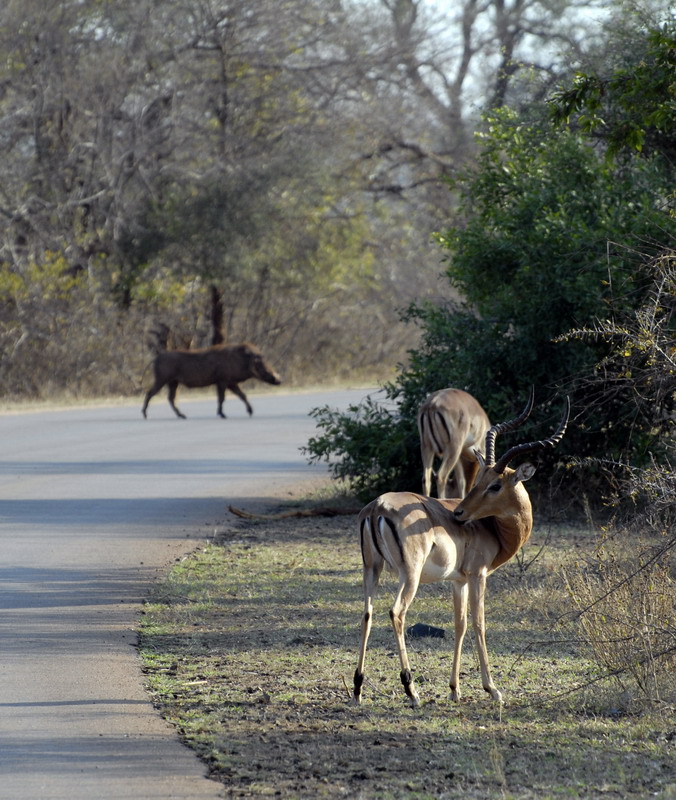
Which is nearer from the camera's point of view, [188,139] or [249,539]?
[249,539]

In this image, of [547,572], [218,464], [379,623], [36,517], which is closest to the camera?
[379,623]

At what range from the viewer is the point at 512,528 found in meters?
6.90

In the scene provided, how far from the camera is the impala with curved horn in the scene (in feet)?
20.9

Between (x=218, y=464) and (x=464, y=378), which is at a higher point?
(x=464, y=378)

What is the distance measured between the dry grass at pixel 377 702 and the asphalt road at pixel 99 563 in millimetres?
247

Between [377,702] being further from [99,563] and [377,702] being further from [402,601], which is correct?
[99,563]

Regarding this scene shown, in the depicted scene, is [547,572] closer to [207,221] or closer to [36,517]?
[36,517]

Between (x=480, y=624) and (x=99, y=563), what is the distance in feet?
15.5

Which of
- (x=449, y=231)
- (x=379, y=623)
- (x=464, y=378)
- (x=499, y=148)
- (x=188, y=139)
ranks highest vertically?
(x=188, y=139)

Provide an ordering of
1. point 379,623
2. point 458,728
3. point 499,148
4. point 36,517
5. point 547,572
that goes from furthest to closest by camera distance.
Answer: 1. point 499,148
2. point 36,517
3. point 547,572
4. point 379,623
5. point 458,728

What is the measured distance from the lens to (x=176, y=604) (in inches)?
356

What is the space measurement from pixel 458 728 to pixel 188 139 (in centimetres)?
3180

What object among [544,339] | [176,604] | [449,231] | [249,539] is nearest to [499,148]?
[449,231]

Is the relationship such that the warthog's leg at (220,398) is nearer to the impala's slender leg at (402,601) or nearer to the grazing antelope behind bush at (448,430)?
the grazing antelope behind bush at (448,430)
